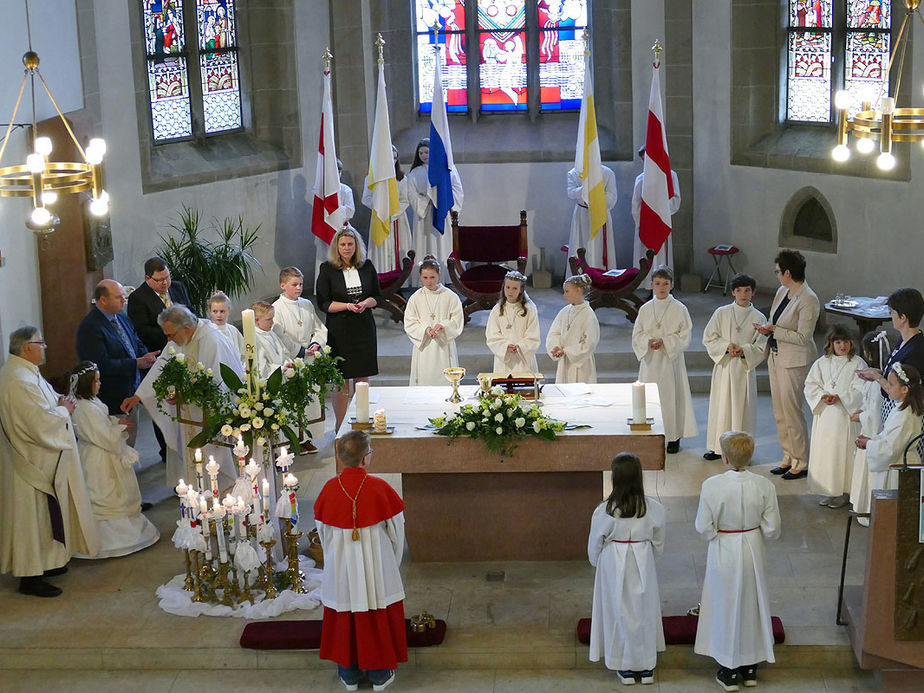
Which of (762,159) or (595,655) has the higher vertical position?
(762,159)

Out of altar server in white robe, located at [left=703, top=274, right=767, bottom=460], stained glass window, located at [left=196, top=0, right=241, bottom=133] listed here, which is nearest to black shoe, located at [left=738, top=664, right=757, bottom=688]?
altar server in white robe, located at [left=703, top=274, right=767, bottom=460]

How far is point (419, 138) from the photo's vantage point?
15.8m

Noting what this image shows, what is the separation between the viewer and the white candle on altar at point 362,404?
820 centimetres

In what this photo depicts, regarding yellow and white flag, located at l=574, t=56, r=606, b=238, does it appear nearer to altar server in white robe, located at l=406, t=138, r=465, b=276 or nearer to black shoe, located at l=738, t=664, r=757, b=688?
altar server in white robe, located at l=406, t=138, r=465, b=276

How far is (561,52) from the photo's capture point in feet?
51.2

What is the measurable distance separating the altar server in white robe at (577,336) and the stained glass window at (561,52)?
601 cm

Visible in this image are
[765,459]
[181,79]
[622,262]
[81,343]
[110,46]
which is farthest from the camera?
[622,262]

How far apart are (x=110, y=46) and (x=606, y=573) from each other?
799 centimetres

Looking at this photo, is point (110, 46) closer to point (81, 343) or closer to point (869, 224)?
point (81, 343)

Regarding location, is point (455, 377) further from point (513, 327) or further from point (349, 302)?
point (349, 302)

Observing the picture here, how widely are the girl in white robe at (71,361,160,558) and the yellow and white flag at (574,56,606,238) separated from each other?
681 centimetres

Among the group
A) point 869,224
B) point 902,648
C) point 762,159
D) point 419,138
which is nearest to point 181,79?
point 419,138

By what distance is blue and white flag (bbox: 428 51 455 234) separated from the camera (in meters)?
14.3

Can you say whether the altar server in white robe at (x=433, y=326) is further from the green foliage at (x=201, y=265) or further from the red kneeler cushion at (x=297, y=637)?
the red kneeler cushion at (x=297, y=637)
